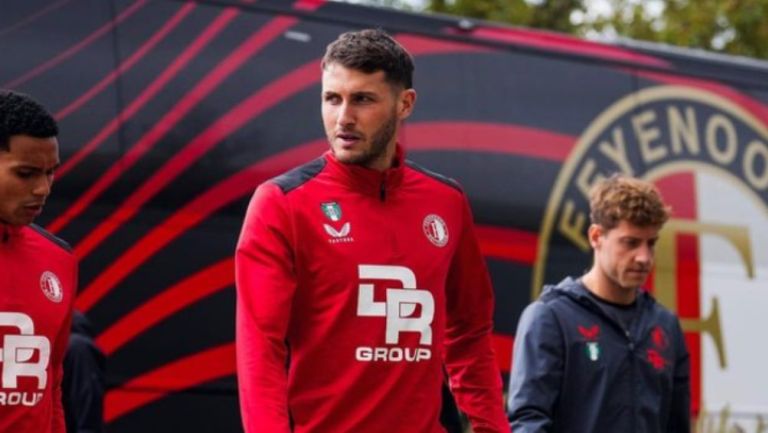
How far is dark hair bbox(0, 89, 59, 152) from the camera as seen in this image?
16.0 feet

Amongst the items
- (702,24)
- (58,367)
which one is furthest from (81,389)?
(702,24)

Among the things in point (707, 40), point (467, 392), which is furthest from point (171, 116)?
point (707, 40)

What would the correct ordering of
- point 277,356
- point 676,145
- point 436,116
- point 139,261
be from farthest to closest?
point 676,145, point 436,116, point 139,261, point 277,356

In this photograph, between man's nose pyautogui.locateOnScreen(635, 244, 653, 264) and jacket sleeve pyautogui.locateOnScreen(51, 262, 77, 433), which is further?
man's nose pyautogui.locateOnScreen(635, 244, 653, 264)

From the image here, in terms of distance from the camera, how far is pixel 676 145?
1118 centimetres

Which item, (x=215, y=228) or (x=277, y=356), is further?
(x=215, y=228)

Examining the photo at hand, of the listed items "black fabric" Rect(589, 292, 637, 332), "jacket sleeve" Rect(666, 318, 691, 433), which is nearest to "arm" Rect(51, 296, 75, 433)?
"black fabric" Rect(589, 292, 637, 332)

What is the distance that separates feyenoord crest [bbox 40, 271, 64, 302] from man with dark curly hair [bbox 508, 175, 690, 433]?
169 cm

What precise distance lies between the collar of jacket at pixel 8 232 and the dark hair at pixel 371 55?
94cm

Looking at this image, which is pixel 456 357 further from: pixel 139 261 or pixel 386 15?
pixel 386 15

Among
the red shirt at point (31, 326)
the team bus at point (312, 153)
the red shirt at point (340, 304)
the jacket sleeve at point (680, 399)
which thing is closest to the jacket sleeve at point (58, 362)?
the red shirt at point (31, 326)

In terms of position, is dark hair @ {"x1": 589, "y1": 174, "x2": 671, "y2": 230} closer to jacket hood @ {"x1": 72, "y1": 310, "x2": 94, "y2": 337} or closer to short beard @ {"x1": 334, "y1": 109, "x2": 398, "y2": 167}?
short beard @ {"x1": 334, "y1": 109, "x2": 398, "y2": 167}

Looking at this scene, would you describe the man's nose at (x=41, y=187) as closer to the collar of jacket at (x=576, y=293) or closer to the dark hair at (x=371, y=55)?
the dark hair at (x=371, y=55)

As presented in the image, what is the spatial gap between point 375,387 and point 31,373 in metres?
0.92
